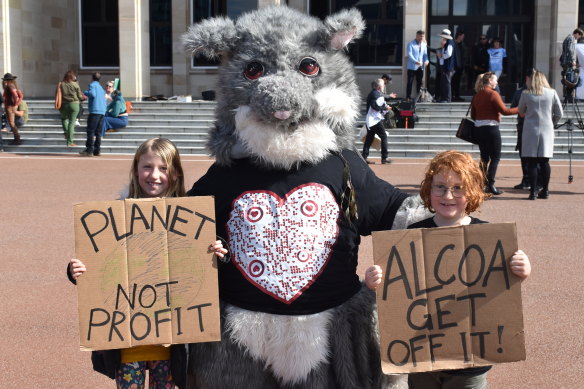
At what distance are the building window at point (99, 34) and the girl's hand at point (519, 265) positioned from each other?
2500cm

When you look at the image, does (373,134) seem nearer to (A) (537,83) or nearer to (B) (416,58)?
(A) (537,83)

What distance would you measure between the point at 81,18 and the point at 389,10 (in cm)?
1064

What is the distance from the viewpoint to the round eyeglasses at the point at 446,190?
304 cm

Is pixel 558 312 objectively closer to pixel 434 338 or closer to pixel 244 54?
pixel 434 338

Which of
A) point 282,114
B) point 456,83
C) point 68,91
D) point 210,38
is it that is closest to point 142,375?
point 282,114

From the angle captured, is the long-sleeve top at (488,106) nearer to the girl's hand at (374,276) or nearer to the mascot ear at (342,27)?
the mascot ear at (342,27)

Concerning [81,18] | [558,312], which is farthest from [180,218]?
[81,18]

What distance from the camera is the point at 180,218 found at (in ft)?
9.93

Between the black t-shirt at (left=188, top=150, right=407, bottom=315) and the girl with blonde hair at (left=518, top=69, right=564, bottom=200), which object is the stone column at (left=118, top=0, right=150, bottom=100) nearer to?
the girl with blonde hair at (left=518, top=69, right=564, bottom=200)

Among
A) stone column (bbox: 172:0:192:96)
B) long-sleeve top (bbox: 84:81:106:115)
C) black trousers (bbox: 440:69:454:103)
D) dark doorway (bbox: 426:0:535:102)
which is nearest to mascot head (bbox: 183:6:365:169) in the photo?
long-sleeve top (bbox: 84:81:106:115)

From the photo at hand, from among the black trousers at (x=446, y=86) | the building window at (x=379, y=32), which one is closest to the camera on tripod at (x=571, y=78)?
the black trousers at (x=446, y=86)

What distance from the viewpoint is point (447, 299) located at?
2910 millimetres

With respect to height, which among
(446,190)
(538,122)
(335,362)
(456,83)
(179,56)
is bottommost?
(335,362)

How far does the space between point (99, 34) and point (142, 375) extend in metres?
25.1
